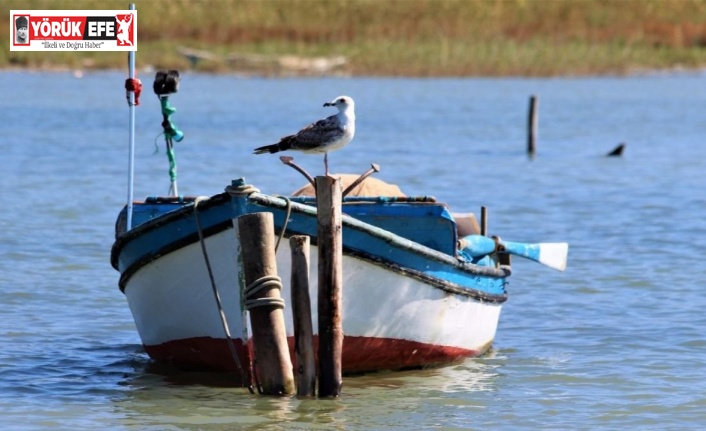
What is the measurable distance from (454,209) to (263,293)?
572 inches

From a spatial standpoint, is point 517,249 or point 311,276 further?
point 517,249

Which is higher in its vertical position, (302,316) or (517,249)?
(517,249)

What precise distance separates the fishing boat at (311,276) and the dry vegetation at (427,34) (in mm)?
52394

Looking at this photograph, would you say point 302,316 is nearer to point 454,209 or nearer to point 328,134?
point 328,134

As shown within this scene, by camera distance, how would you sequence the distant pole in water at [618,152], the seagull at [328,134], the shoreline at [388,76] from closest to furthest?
the seagull at [328,134], the distant pole in water at [618,152], the shoreline at [388,76]

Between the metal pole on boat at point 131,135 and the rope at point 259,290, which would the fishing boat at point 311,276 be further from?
the rope at point 259,290

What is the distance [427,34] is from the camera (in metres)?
71.9

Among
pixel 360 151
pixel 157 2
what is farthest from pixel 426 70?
pixel 360 151

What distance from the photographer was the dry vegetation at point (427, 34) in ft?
218

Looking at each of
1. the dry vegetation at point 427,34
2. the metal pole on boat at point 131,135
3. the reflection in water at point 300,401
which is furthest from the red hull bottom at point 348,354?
the dry vegetation at point 427,34

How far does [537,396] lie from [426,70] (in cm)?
5509

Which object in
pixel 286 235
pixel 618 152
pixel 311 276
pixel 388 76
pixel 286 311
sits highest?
pixel 388 76

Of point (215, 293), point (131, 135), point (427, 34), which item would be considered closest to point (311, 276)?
point (215, 293)

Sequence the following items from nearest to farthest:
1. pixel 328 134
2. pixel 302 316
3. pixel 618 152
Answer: pixel 328 134 → pixel 302 316 → pixel 618 152
